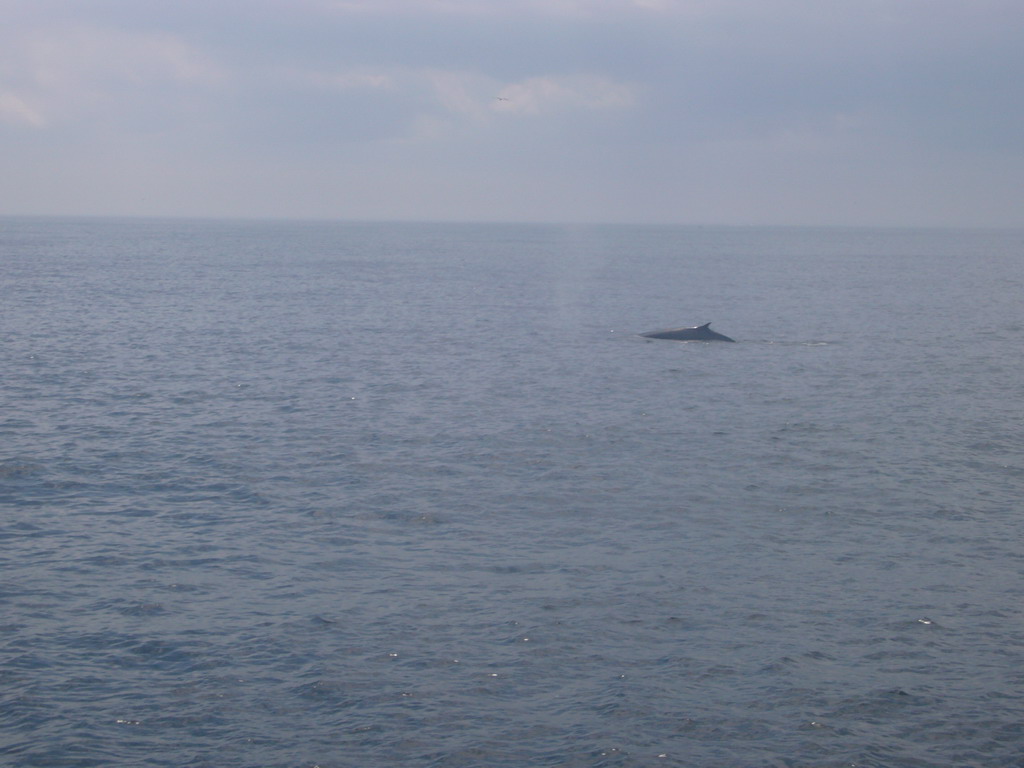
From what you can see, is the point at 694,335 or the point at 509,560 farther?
the point at 694,335

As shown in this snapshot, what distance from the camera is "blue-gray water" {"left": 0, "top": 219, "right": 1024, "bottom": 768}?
43.6ft

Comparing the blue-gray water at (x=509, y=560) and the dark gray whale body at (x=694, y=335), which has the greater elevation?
the dark gray whale body at (x=694, y=335)

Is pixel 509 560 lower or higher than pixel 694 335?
lower

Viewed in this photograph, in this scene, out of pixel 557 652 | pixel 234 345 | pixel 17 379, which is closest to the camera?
pixel 557 652

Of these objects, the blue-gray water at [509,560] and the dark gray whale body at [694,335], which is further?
the dark gray whale body at [694,335]

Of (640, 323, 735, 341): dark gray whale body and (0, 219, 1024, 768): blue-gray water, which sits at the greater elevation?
(640, 323, 735, 341): dark gray whale body

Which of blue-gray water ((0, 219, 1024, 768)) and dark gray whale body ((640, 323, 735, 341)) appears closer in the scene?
blue-gray water ((0, 219, 1024, 768))

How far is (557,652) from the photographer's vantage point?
15.3 m

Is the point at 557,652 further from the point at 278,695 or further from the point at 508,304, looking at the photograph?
the point at 508,304

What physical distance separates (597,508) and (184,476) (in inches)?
382

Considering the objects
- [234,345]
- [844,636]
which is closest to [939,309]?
[234,345]

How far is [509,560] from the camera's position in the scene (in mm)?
19078

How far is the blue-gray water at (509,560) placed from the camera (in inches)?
523

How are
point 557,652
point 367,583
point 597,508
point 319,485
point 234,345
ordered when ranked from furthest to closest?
point 234,345
point 319,485
point 597,508
point 367,583
point 557,652
